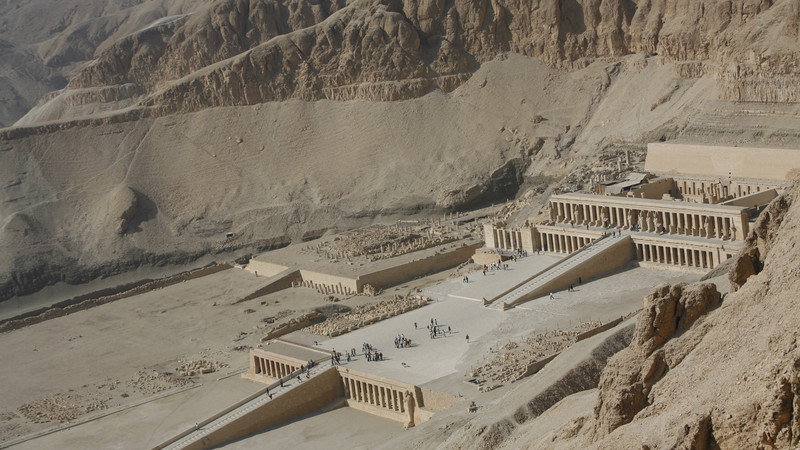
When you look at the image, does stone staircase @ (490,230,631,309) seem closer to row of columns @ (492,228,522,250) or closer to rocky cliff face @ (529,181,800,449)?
row of columns @ (492,228,522,250)

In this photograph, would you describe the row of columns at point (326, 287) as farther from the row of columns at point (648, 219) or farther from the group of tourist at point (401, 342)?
the group of tourist at point (401, 342)

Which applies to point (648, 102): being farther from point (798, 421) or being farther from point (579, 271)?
point (798, 421)

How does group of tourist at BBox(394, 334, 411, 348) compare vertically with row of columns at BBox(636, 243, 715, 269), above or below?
below

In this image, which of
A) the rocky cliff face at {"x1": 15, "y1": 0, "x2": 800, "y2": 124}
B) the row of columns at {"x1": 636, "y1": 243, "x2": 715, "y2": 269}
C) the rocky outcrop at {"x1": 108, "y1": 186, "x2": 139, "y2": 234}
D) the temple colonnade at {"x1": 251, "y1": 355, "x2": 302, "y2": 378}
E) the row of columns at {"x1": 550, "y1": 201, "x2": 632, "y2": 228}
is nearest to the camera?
the temple colonnade at {"x1": 251, "y1": 355, "x2": 302, "y2": 378}

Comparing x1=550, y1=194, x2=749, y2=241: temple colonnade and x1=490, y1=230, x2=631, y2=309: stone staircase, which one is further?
x1=550, y1=194, x2=749, y2=241: temple colonnade

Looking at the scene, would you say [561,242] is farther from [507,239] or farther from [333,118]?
[333,118]

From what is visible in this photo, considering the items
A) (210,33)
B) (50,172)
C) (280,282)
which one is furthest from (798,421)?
(210,33)

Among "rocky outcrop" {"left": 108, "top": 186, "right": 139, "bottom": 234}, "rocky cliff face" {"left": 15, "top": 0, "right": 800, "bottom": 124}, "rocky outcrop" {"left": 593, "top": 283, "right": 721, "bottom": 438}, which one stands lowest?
"rocky outcrop" {"left": 108, "top": 186, "right": 139, "bottom": 234}

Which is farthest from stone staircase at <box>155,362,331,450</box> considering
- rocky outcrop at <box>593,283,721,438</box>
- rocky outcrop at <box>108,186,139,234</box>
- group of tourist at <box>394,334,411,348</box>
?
rocky outcrop at <box>108,186,139,234</box>
